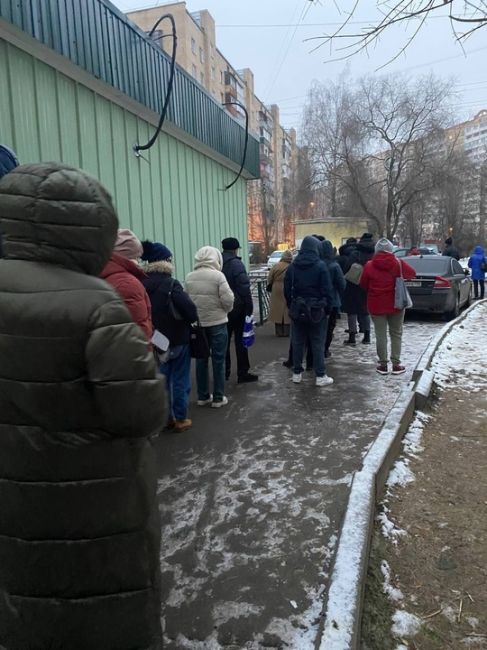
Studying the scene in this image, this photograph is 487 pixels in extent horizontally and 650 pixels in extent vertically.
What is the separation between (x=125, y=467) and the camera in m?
1.65

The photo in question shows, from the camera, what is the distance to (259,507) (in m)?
3.49

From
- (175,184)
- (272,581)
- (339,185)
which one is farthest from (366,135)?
(272,581)

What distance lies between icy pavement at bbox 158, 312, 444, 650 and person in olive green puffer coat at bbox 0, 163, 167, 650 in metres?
0.89

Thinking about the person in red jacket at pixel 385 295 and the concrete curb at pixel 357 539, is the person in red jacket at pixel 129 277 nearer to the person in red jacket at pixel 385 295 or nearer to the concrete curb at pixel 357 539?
the concrete curb at pixel 357 539

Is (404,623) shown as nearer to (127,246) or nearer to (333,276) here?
(127,246)

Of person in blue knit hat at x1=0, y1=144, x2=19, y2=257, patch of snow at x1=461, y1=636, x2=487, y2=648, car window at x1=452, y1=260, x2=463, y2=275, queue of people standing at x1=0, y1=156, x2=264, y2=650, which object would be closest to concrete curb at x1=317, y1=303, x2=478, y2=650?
patch of snow at x1=461, y1=636, x2=487, y2=648

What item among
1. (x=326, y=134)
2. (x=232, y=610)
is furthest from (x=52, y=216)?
(x=326, y=134)

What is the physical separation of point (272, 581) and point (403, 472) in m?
1.77

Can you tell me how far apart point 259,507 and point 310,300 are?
10.4ft

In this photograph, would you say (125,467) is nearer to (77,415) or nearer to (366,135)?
(77,415)

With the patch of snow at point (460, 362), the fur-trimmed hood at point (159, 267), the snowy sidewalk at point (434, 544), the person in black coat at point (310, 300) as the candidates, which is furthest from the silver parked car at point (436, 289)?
the fur-trimmed hood at point (159, 267)

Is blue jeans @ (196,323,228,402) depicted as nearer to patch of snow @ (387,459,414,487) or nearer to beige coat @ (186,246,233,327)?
Result: beige coat @ (186,246,233,327)

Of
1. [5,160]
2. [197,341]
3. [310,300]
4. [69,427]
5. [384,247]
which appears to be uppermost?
[5,160]

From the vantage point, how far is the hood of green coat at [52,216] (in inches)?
61.9
